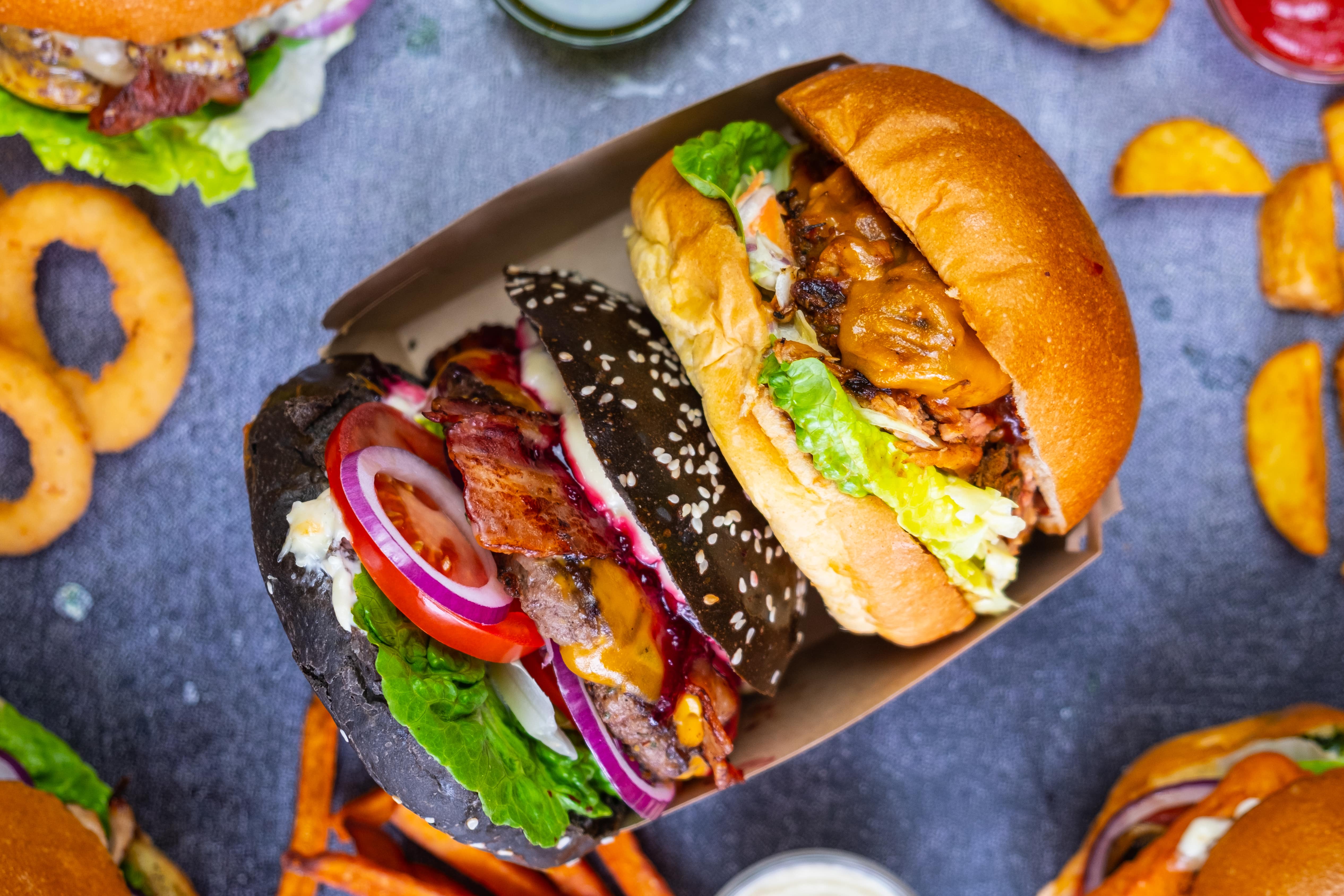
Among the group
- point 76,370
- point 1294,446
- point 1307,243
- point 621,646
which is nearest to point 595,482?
point 621,646

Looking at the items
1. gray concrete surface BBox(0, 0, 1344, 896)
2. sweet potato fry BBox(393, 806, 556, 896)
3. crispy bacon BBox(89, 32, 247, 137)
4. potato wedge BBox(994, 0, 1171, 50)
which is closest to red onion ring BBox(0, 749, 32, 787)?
gray concrete surface BBox(0, 0, 1344, 896)

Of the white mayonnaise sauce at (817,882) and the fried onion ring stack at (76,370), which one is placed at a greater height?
the fried onion ring stack at (76,370)

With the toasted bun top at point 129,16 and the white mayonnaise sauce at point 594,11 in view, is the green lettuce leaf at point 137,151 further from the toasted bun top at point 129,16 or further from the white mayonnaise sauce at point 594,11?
the white mayonnaise sauce at point 594,11

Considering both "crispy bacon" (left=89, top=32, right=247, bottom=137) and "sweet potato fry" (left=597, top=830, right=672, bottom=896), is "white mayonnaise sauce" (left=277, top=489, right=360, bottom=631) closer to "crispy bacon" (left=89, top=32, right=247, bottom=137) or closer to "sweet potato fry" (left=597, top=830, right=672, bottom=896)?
"sweet potato fry" (left=597, top=830, right=672, bottom=896)

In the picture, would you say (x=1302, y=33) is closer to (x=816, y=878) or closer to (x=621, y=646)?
(x=621, y=646)

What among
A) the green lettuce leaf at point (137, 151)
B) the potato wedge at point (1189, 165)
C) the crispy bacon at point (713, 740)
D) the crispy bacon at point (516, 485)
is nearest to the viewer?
the crispy bacon at point (516, 485)

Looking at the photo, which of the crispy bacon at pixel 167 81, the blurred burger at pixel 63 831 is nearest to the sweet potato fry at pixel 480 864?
the blurred burger at pixel 63 831
